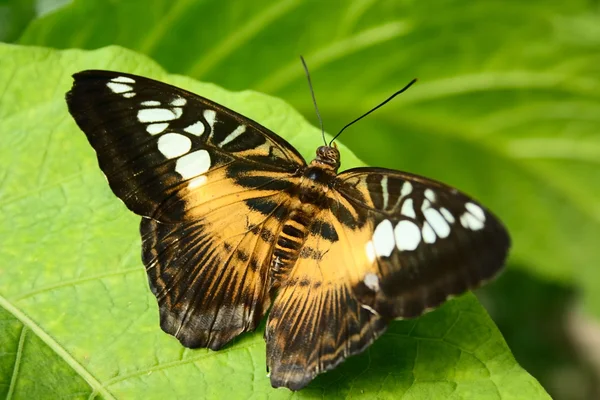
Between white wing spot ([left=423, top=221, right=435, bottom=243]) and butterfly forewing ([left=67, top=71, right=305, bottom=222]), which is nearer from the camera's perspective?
white wing spot ([left=423, top=221, right=435, bottom=243])

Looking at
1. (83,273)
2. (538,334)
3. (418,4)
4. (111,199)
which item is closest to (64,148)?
(111,199)

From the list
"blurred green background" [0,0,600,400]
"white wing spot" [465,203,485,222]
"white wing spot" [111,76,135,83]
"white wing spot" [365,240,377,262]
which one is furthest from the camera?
"blurred green background" [0,0,600,400]

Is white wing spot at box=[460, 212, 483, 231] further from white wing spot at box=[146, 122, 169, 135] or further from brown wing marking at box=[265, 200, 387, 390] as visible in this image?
white wing spot at box=[146, 122, 169, 135]

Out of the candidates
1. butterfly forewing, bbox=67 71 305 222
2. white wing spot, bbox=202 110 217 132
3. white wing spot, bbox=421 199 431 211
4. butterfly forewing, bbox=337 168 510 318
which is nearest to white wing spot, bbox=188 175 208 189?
butterfly forewing, bbox=67 71 305 222

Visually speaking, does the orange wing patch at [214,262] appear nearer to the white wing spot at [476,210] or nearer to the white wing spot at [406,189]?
the white wing spot at [406,189]

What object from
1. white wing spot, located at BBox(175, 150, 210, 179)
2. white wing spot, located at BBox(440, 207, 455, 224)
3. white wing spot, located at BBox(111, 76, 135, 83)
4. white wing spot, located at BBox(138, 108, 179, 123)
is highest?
white wing spot, located at BBox(111, 76, 135, 83)

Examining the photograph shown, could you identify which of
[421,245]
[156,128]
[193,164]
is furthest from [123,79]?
[421,245]
